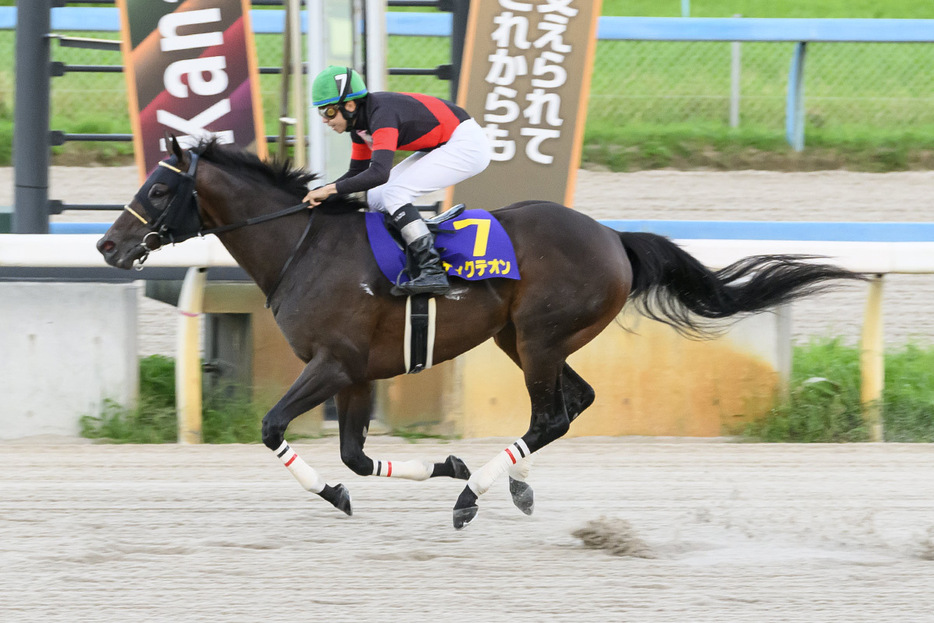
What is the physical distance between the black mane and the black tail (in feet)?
4.01

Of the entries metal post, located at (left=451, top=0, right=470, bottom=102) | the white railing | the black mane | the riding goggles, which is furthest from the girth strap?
metal post, located at (left=451, top=0, right=470, bottom=102)

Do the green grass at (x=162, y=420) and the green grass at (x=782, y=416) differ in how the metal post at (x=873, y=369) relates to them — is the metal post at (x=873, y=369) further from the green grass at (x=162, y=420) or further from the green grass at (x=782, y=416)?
the green grass at (x=162, y=420)

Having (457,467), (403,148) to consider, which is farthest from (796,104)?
(457,467)

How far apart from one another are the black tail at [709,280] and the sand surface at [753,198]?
311 centimetres

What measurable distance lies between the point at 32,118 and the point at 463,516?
337 centimetres

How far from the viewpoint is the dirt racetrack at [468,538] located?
3.55 m

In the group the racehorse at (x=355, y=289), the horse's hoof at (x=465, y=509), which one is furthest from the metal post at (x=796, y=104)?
the horse's hoof at (x=465, y=509)

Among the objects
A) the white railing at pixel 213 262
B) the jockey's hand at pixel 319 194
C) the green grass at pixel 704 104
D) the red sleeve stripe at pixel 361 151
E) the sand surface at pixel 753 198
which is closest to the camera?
the jockey's hand at pixel 319 194

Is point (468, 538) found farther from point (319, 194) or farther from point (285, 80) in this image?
point (285, 80)

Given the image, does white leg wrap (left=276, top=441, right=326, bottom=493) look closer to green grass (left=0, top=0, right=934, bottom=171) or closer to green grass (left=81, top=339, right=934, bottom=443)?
green grass (left=81, top=339, right=934, bottom=443)

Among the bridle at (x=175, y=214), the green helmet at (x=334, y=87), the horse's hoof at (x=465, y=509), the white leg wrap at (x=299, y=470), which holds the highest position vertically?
the green helmet at (x=334, y=87)

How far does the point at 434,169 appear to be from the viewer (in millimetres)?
4754

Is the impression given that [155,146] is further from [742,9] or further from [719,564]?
[742,9]

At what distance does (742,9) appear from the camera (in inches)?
763
